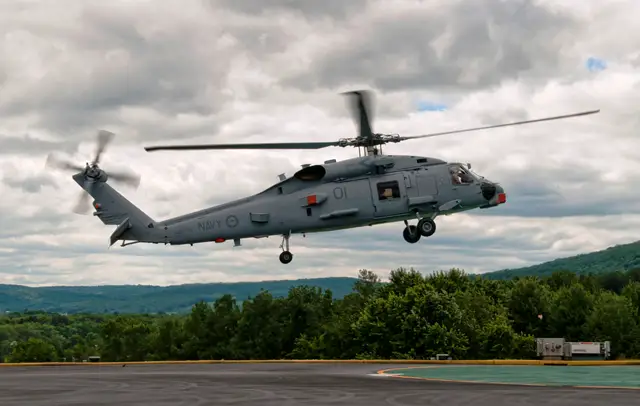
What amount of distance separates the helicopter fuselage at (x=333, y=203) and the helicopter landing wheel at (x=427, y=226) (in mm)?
328

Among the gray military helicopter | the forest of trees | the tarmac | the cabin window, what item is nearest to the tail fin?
the gray military helicopter

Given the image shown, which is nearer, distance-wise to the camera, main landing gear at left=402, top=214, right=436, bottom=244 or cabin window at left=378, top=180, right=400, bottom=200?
cabin window at left=378, top=180, right=400, bottom=200

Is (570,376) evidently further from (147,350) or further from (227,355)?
(147,350)

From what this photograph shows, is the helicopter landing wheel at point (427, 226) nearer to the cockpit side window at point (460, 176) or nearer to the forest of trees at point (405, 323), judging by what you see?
the cockpit side window at point (460, 176)

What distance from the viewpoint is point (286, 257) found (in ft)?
156

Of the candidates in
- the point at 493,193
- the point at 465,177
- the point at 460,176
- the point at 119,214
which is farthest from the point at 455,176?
the point at 119,214

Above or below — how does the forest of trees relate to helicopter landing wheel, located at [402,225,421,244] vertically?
below

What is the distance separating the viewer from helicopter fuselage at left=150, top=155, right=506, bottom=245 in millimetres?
46812

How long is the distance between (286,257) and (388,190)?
6543 mm

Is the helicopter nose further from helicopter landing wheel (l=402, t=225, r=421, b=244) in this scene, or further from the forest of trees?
the forest of trees

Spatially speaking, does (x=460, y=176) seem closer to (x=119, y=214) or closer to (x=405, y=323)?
(x=119, y=214)

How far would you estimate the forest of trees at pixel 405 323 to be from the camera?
114m

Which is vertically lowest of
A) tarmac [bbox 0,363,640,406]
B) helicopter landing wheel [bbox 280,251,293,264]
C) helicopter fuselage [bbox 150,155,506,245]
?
tarmac [bbox 0,363,640,406]

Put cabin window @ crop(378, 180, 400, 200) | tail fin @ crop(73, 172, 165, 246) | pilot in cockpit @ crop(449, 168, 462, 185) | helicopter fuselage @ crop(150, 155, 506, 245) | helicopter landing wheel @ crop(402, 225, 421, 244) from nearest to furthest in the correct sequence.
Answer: helicopter fuselage @ crop(150, 155, 506, 245)
cabin window @ crop(378, 180, 400, 200)
tail fin @ crop(73, 172, 165, 246)
pilot in cockpit @ crop(449, 168, 462, 185)
helicopter landing wheel @ crop(402, 225, 421, 244)
